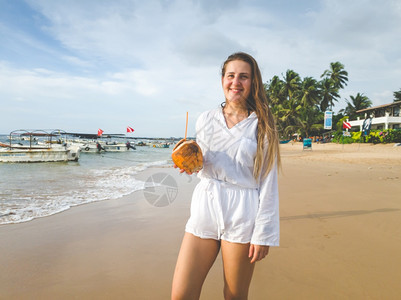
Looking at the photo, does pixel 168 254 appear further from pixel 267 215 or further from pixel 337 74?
pixel 337 74

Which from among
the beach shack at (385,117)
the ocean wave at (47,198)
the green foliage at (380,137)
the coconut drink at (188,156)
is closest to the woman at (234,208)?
the coconut drink at (188,156)

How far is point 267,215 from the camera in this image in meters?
1.55

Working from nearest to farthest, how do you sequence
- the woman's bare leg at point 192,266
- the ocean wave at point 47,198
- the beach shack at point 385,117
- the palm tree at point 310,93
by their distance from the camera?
the woman's bare leg at point 192,266
the ocean wave at point 47,198
the beach shack at point 385,117
the palm tree at point 310,93

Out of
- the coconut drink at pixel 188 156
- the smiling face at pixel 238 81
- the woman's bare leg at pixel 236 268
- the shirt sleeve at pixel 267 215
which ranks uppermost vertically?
the smiling face at pixel 238 81

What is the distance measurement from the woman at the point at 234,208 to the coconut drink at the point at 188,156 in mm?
119

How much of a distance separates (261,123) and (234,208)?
1.90ft

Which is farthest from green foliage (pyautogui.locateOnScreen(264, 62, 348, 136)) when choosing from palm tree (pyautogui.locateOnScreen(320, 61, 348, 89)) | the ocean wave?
the ocean wave

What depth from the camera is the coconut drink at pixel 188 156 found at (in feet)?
5.10

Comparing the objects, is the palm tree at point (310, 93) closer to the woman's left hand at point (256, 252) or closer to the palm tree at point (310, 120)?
the palm tree at point (310, 120)

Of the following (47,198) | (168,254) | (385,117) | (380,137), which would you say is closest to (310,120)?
(385,117)

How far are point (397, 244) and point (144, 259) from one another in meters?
3.10

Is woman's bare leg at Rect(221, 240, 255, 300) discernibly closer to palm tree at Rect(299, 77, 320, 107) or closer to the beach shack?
the beach shack

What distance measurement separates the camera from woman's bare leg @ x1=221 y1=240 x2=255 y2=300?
156cm

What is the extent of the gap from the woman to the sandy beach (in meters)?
0.91
